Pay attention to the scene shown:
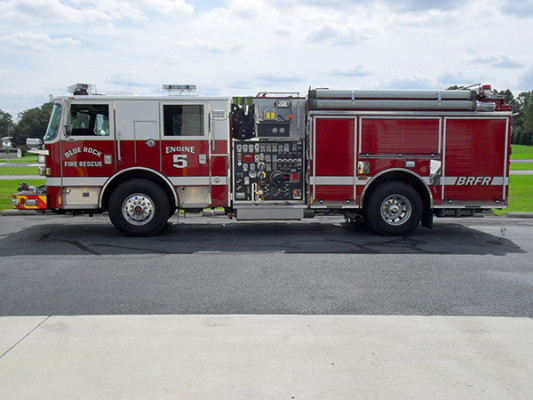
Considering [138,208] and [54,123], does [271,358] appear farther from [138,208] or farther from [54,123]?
[54,123]

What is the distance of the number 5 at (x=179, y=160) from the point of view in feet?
32.1

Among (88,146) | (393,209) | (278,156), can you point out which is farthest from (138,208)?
(393,209)

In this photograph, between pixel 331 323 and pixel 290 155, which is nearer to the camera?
pixel 331 323

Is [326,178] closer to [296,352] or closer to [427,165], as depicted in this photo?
[427,165]

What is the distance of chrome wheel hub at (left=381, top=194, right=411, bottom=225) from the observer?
32.9 ft

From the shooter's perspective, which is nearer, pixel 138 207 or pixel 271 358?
pixel 271 358

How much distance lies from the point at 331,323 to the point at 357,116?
5.69 m

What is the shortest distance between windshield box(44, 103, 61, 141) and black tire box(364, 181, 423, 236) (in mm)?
6019

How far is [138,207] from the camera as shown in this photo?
9.71m

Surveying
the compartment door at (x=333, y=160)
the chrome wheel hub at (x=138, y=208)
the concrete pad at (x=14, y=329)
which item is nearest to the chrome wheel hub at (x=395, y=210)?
the compartment door at (x=333, y=160)

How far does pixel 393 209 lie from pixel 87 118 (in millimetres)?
6004

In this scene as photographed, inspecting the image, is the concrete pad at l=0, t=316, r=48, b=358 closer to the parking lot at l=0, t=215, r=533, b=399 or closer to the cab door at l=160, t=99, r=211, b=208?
the parking lot at l=0, t=215, r=533, b=399

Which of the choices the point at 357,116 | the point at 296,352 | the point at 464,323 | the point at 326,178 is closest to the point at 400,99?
the point at 357,116

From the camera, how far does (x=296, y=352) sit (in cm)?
428
